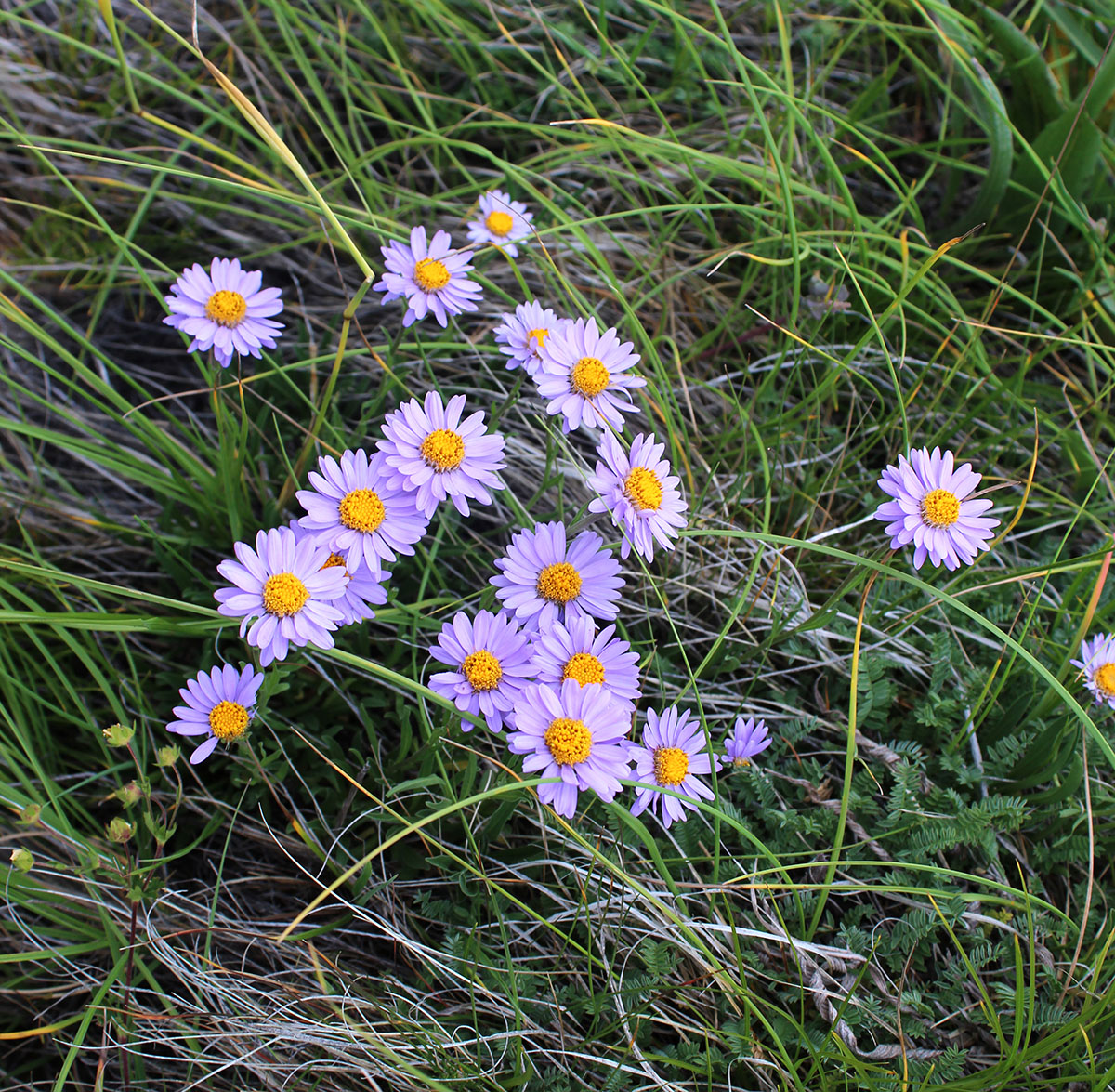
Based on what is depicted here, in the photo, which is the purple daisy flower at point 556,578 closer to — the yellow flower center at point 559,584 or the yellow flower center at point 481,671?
the yellow flower center at point 559,584

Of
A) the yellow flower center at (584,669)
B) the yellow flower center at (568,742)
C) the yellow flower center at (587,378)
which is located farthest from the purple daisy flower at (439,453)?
the yellow flower center at (568,742)

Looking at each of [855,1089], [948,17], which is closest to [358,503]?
[855,1089]

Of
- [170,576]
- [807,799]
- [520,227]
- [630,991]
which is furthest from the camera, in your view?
[520,227]

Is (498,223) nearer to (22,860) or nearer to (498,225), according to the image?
(498,225)

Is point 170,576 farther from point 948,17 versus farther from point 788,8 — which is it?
point 788,8

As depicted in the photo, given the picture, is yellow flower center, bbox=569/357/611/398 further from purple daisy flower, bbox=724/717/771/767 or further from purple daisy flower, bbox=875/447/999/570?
purple daisy flower, bbox=724/717/771/767

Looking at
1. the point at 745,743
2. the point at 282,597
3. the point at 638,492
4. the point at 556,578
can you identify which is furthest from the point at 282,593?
the point at 745,743
